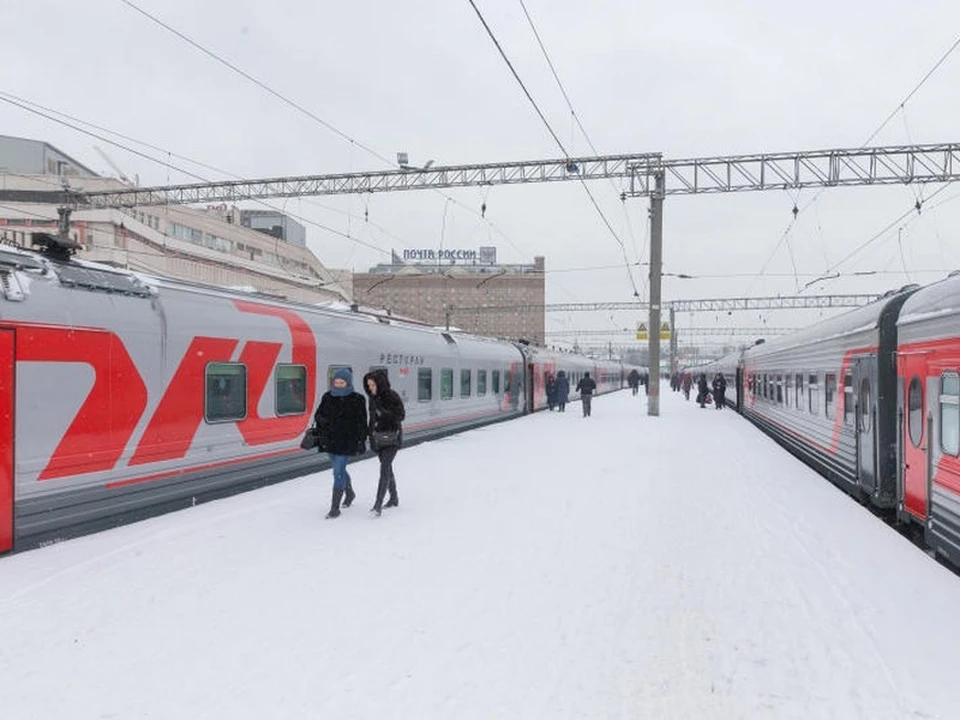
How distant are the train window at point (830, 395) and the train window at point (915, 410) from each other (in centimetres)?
370

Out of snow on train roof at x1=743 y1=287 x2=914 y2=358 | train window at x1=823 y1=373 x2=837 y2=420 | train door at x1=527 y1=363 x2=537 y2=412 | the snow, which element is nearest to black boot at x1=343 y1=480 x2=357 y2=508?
the snow

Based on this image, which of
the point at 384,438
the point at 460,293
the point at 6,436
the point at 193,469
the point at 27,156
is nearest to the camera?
the point at 6,436

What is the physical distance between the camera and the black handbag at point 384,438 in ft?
27.1

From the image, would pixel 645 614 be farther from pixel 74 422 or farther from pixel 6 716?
pixel 74 422

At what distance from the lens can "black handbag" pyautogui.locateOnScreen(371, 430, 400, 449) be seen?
8.27m

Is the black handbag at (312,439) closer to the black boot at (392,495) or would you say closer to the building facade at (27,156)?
the black boot at (392,495)

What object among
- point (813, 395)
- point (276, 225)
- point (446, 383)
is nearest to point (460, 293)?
point (276, 225)

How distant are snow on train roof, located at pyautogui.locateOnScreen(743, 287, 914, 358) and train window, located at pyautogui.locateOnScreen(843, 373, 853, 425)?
625 millimetres

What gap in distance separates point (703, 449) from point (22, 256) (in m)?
12.3

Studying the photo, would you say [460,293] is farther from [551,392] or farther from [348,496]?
[348,496]

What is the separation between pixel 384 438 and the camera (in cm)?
829

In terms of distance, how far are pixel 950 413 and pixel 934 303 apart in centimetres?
113

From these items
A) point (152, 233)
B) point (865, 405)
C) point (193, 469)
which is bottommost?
point (193, 469)

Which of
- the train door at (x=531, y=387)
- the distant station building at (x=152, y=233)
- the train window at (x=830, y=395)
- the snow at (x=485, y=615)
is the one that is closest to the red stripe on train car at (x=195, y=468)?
the snow at (x=485, y=615)
